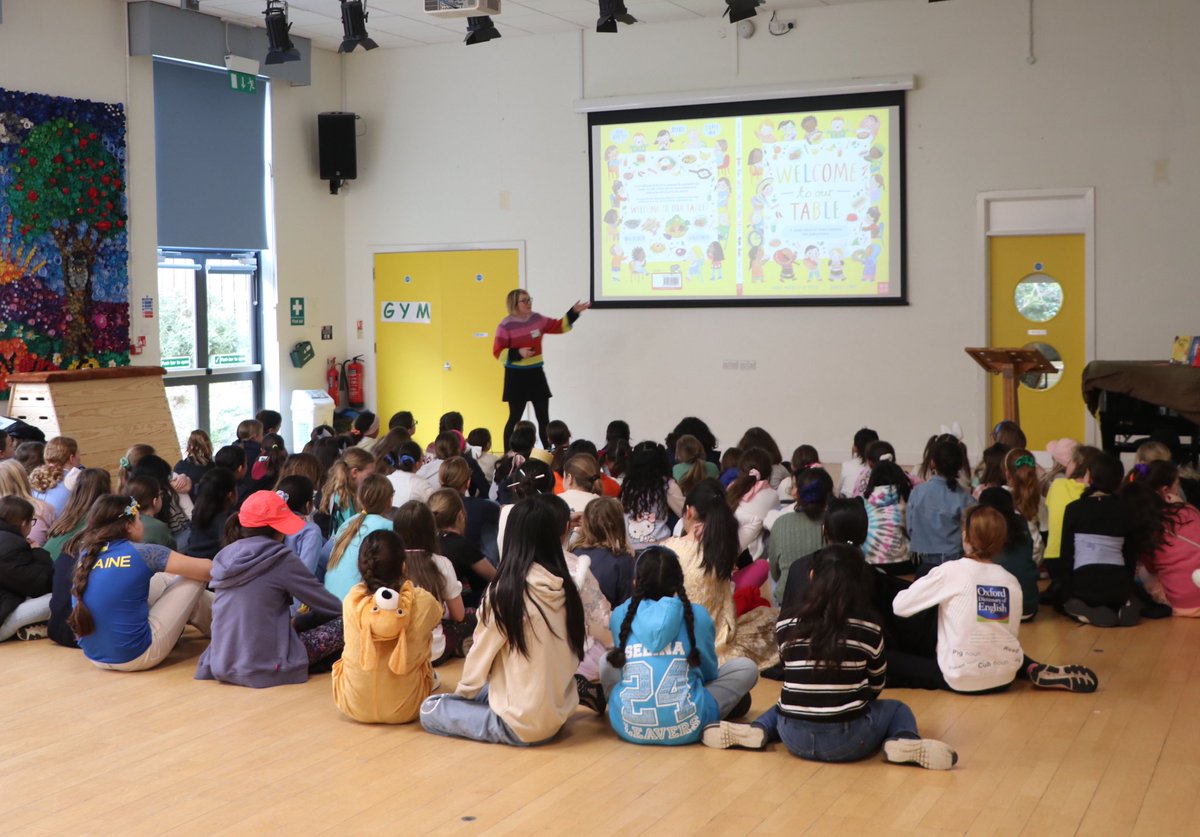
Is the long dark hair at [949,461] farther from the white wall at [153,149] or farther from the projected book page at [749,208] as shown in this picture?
the white wall at [153,149]

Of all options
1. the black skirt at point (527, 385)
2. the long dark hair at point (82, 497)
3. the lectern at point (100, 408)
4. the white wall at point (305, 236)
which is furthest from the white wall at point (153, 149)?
the long dark hair at point (82, 497)

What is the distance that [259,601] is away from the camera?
191 inches

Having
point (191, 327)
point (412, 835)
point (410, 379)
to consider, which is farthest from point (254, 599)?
point (410, 379)

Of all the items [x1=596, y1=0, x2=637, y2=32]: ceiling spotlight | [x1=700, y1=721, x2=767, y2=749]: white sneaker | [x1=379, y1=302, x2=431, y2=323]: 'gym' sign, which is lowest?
[x1=700, y1=721, x2=767, y2=749]: white sneaker

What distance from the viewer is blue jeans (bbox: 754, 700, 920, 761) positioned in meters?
3.91

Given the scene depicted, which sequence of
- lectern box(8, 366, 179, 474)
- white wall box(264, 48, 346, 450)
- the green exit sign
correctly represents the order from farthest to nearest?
white wall box(264, 48, 346, 450) → the green exit sign → lectern box(8, 366, 179, 474)

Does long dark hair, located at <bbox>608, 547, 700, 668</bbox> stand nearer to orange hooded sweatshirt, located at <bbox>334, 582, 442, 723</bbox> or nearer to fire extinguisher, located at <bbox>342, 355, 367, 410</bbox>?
orange hooded sweatshirt, located at <bbox>334, 582, 442, 723</bbox>

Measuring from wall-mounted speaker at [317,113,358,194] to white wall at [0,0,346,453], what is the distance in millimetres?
135

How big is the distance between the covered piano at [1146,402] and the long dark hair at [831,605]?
424cm

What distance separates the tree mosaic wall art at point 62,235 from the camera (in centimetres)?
905

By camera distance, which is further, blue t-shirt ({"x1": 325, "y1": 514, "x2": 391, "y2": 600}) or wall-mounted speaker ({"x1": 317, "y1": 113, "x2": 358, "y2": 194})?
wall-mounted speaker ({"x1": 317, "y1": 113, "x2": 358, "y2": 194})

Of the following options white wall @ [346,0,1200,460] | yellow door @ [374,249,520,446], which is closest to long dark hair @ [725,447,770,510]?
white wall @ [346,0,1200,460]

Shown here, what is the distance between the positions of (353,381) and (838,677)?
9.02m

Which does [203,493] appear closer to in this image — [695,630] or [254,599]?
[254,599]
